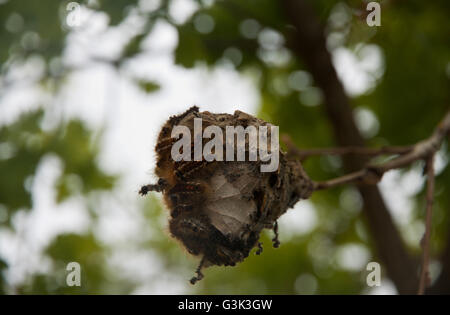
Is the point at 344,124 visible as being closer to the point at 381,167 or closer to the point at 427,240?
the point at 381,167

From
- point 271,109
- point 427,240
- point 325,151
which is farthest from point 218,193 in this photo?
point 271,109

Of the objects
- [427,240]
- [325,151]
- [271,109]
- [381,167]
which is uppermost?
[271,109]

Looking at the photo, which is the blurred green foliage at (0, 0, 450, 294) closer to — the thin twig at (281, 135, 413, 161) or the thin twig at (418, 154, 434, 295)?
the thin twig at (281, 135, 413, 161)

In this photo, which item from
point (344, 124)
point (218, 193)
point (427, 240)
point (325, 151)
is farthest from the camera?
point (344, 124)
